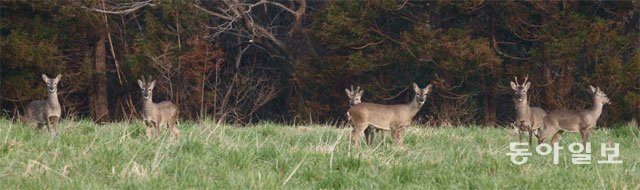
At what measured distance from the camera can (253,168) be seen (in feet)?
29.0

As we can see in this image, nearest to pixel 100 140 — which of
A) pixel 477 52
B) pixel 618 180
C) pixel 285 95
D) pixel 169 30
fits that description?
pixel 618 180

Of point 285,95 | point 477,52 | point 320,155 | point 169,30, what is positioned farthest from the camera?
point 285,95

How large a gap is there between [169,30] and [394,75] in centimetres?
478

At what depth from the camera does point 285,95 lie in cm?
2884

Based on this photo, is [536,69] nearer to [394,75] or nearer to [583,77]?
[583,77]

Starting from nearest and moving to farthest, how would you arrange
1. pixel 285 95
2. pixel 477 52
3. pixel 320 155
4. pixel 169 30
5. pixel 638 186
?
pixel 638 186, pixel 320 155, pixel 477 52, pixel 169 30, pixel 285 95

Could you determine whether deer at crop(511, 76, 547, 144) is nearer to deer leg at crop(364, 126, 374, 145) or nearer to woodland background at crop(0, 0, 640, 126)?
deer leg at crop(364, 126, 374, 145)

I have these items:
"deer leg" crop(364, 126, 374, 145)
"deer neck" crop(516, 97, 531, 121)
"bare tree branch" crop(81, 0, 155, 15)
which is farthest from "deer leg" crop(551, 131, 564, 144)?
"bare tree branch" crop(81, 0, 155, 15)

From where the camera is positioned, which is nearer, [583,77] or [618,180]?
[618,180]

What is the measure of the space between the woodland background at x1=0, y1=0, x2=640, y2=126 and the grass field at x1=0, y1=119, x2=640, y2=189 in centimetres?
1246

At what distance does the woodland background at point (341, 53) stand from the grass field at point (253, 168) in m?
12.5

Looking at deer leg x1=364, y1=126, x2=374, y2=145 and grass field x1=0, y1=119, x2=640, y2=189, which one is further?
deer leg x1=364, y1=126, x2=374, y2=145

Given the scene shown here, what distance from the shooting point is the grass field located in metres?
8.15

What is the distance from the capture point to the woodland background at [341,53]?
75.5 feet
